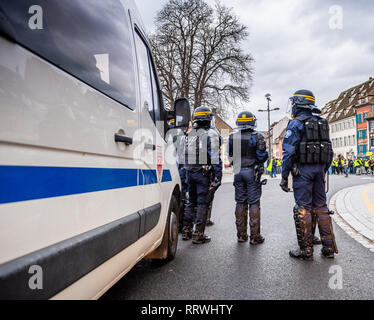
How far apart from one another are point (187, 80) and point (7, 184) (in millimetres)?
23240

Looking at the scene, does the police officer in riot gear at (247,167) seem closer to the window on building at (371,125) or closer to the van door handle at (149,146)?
the van door handle at (149,146)

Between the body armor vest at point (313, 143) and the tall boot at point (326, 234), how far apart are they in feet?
2.05

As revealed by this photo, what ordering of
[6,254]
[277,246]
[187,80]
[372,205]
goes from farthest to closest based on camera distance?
[187,80] < [372,205] < [277,246] < [6,254]

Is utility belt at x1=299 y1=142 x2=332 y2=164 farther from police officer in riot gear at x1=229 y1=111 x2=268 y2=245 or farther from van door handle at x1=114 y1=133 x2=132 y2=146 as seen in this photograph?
van door handle at x1=114 y1=133 x2=132 y2=146

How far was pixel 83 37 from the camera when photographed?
1.78m

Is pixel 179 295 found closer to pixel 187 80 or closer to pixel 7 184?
pixel 7 184

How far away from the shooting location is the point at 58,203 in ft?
4.70

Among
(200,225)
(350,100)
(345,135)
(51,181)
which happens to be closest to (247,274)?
(200,225)

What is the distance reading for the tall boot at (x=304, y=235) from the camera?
13.0 ft

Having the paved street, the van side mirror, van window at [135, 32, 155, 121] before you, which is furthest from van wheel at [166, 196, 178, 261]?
van window at [135, 32, 155, 121]

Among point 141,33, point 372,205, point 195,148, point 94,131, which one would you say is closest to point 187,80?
point 372,205

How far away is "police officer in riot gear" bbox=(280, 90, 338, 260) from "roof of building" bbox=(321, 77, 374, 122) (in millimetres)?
63043

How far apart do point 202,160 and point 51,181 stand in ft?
11.8

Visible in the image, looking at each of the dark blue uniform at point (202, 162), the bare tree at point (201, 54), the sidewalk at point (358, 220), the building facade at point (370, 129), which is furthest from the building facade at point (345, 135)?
the dark blue uniform at point (202, 162)
